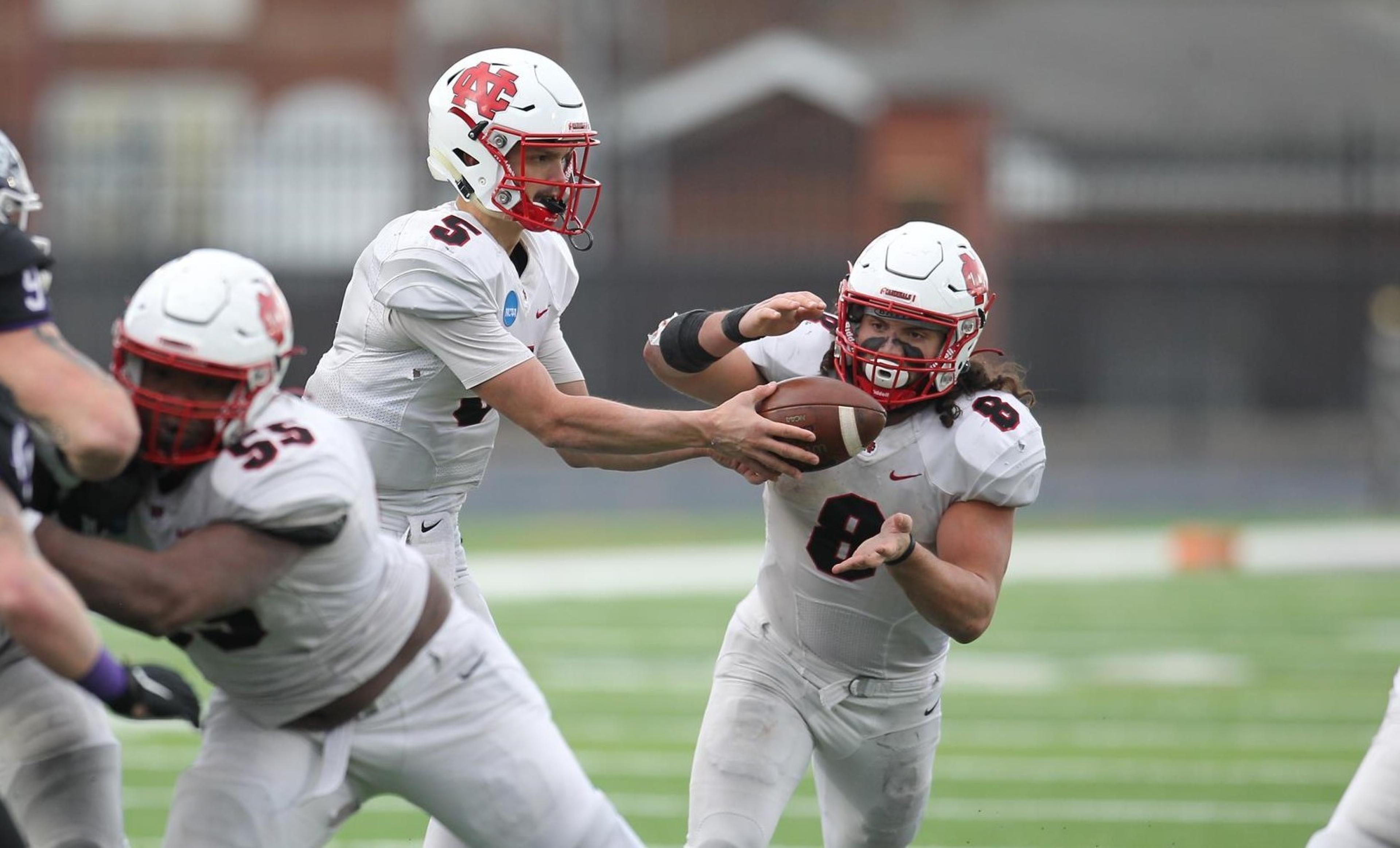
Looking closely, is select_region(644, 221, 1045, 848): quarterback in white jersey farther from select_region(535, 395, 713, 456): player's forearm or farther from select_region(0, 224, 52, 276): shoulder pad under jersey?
select_region(0, 224, 52, 276): shoulder pad under jersey

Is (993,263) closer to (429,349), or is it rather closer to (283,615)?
(429,349)

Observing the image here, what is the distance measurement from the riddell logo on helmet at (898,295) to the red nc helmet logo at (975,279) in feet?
0.44

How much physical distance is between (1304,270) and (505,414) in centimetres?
1424

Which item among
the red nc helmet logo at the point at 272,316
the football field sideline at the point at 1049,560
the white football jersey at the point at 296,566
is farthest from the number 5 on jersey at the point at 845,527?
the football field sideline at the point at 1049,560

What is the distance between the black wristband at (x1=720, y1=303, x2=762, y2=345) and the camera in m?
4.07

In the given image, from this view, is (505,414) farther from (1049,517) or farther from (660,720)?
(1049,517)

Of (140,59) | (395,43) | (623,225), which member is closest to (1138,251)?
(623,225)

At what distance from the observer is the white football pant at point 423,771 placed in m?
3.26

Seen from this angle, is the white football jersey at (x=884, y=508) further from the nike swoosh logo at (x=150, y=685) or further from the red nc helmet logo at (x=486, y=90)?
the nike swoosh logo at (x=150, y=685)

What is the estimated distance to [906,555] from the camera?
3631mm

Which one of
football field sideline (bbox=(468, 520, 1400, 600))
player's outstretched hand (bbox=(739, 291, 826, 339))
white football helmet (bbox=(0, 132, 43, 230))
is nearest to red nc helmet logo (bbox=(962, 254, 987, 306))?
player's outstretched hand (bbox=(739, 291, 826, 339))

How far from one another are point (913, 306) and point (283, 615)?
1.41m

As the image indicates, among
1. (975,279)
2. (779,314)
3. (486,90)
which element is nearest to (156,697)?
(779,314)

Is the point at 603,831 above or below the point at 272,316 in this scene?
below
